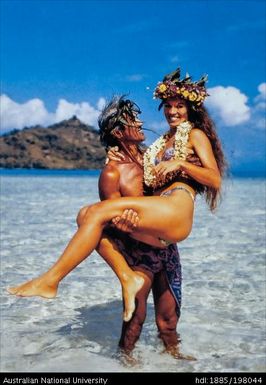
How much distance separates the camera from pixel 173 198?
488 centimetres

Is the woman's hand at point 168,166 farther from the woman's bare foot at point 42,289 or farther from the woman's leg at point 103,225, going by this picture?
the woman's bare foot at point 42,289

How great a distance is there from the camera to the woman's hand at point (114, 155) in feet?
16.8

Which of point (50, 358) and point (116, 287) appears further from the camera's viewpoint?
point (116, 287)

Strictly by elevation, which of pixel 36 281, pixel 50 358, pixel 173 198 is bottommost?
pixel 50 358

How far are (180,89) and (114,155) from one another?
33.5 inches

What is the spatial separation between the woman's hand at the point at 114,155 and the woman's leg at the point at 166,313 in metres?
1.19

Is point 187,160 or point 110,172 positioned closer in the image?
point 110,172

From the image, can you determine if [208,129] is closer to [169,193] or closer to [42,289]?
[169,193]

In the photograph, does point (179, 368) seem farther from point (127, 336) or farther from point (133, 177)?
point (133, 177)

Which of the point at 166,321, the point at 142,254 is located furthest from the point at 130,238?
the point at 166,321

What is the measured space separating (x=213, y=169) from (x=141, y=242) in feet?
3.07

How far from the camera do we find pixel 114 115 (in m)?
5.10

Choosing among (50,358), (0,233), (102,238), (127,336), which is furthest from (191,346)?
(0,233)
